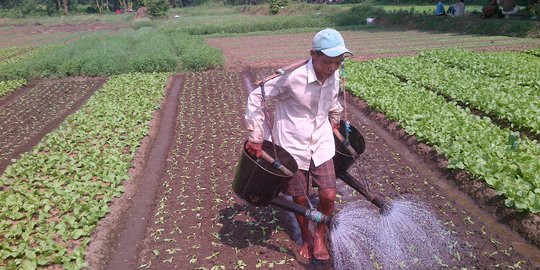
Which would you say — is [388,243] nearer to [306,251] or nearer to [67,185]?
[306,251]

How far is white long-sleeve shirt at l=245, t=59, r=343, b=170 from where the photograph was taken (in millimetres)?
3646

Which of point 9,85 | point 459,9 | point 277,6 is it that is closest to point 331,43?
point 9,85

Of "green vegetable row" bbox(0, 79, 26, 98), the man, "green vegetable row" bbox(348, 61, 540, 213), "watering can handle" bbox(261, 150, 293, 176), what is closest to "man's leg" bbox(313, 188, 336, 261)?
the man

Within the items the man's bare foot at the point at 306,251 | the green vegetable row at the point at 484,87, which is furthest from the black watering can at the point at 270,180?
the green vegetable row at the point at 484,87

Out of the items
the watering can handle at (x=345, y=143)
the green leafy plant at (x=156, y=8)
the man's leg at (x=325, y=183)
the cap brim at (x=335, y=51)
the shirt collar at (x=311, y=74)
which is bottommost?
the man's leg at (x=325, y=183)

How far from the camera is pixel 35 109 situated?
40.0ft

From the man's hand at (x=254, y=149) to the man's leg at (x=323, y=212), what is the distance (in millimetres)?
652

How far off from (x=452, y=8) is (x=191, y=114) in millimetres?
23044

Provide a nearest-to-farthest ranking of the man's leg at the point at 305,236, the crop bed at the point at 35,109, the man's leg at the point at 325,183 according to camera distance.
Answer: the man's leg at the point at 325,183, the man's leg at the point at 305,236, the crop bed at the point at 35,109

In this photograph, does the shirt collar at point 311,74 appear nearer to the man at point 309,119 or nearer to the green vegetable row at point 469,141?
the man at point 309,119

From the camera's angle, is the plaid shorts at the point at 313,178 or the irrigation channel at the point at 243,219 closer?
the plaid shorts at the point at 313,178

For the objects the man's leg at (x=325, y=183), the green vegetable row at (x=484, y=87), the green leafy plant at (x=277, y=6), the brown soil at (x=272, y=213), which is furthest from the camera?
the green leafy plant at (x=277, y=6)

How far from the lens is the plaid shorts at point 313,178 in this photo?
12.7 feet

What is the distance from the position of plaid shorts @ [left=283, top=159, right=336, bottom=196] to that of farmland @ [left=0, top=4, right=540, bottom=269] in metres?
0.71
